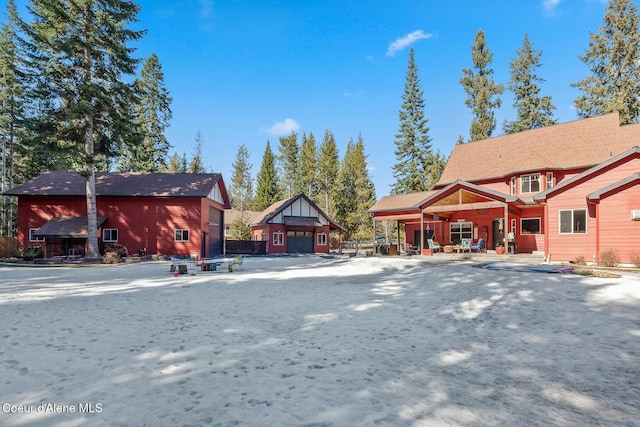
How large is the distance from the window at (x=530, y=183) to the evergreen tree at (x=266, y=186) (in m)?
38.6

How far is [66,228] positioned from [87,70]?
11.1m

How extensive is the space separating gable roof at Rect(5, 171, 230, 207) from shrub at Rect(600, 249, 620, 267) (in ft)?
79.3

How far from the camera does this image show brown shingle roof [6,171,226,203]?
84.6 ft

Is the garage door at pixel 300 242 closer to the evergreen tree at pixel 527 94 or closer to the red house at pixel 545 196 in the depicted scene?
the red house at pixel 545 196

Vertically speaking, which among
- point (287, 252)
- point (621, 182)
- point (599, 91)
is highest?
point (599, 91)

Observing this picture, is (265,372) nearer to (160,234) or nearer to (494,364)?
(494,364)

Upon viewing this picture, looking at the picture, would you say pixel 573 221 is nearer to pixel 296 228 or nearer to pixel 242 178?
pixel 296 228

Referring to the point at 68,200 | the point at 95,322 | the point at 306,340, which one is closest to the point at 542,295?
the point at 306,340

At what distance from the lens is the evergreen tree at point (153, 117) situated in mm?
41125

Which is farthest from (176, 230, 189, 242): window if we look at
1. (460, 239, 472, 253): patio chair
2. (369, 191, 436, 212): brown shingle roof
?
(460, 239, 472, 253): patio chair

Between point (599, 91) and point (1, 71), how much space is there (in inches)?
2137

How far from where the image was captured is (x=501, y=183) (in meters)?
24.6

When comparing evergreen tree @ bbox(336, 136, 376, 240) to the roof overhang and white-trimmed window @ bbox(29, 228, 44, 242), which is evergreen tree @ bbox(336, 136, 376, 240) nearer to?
the roof overhang

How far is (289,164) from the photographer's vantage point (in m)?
60.8
